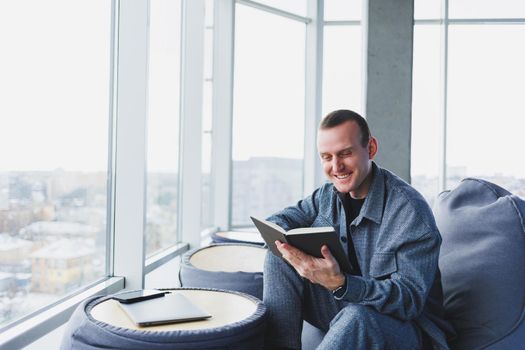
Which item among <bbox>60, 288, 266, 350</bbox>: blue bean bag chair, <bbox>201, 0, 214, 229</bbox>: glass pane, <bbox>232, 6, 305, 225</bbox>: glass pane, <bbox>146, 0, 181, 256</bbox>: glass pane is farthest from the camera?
<bbox>232, 6, 305, 225</bbox>: glass pane

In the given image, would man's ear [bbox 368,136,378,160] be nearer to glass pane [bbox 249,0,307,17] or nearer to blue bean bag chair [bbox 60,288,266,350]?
blue bean bag chair [bbox 60,288,266,350]

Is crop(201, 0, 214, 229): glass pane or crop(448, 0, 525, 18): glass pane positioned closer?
crop(201, 0, 214, 229): glass pane

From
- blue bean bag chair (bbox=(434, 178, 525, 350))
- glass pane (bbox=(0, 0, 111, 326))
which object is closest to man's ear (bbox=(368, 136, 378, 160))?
blue bean bag chair (bbox=(434, 178, 525, 350))

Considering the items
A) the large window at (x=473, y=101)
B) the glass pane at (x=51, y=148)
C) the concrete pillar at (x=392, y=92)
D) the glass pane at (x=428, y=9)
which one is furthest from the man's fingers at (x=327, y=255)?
the glass pane at (x=428, y=9)

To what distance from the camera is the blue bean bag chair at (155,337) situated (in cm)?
128

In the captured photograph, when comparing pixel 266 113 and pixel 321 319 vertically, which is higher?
pixel 266 113

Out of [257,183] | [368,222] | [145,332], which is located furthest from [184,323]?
[257,183]

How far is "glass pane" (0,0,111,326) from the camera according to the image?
1717 mm

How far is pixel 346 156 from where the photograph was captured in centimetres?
177

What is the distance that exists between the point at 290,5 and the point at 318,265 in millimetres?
3886

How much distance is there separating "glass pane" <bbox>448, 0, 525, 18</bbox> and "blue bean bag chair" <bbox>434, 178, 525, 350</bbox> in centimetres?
340

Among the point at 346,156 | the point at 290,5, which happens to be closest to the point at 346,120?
the point at 346,156

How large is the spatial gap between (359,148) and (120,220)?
1.39m

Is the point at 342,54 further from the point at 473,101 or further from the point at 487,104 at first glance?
the point at 487,104
